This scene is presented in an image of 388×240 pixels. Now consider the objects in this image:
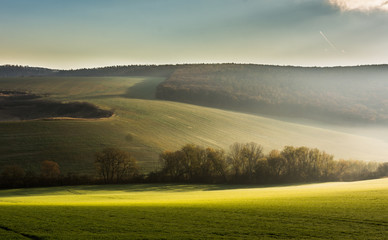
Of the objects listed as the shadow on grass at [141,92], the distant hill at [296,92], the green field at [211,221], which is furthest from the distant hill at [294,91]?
the green field at [211,221]

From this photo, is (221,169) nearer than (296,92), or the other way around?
(221,169)

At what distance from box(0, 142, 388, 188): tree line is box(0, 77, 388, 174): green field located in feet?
14.9

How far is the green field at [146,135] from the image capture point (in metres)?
55.5

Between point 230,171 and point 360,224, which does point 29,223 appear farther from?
point 230,171

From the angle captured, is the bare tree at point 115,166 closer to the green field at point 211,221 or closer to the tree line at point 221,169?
the tree line at point 221,169

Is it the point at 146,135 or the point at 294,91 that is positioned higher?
the point at 294,91

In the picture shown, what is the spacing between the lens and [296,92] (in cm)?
12275

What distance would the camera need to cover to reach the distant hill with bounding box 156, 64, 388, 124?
4306 inches

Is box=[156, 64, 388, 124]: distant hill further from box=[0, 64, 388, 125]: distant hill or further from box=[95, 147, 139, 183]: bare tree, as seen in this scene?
box=[95, 147, 139, 183]: bare tree

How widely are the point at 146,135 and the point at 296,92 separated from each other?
75.2 metres

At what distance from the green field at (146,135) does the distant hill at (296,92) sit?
15.2 metres

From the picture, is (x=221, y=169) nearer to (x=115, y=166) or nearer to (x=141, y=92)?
(x=115, y=166)

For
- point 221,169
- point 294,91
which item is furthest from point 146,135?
point 294,91

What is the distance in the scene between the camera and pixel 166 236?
444 inches
